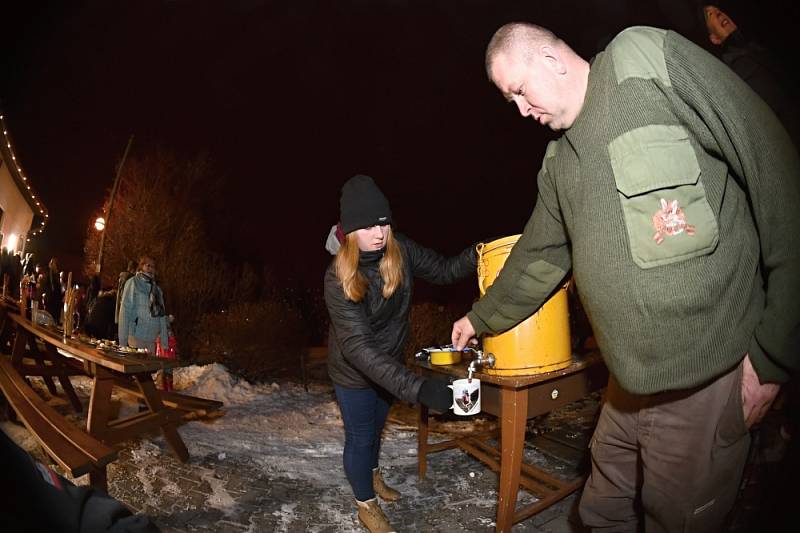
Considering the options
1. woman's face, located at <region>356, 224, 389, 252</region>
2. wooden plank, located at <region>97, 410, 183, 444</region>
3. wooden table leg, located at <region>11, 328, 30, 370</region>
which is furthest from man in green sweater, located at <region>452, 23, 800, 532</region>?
wooden table leg, located at <region>11, 328, 30, 370</region>

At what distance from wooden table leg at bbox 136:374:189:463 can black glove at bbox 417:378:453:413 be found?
2706 mm

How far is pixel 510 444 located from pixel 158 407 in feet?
10.1

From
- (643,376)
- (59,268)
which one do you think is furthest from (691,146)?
(59,268)

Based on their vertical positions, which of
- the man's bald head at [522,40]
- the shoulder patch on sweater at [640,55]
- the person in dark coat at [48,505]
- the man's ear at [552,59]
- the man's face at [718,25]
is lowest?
the person in dark coat at [48,505]

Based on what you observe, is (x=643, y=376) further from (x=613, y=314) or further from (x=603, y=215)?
(x=603, y=215)

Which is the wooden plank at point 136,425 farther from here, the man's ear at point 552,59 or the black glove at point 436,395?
the man's ear at point 552,59

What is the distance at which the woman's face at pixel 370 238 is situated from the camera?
297cm

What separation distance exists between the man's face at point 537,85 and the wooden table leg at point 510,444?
1.44 m

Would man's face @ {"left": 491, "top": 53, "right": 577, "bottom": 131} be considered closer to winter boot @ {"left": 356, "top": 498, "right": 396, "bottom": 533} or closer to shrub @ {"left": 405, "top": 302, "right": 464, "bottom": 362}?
winter boot @ {"left": 356, "top": 498, "right": 396, "bottom": 533}

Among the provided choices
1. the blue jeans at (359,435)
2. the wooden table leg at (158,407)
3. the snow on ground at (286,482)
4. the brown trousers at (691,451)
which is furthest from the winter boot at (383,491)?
the brown trousers at (691,451)

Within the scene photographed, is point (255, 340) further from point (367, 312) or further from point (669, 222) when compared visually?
point (669, 222)

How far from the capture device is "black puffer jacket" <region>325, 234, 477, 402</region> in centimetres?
266

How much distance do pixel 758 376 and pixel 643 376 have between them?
0.33 meters

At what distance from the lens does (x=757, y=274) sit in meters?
1.53
